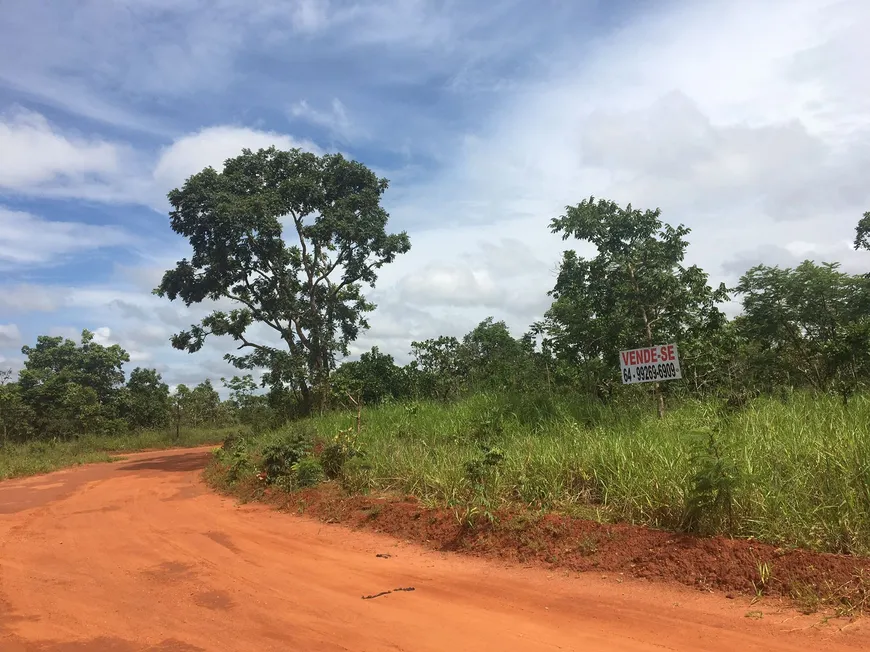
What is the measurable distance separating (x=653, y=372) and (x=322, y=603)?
19.1 ft

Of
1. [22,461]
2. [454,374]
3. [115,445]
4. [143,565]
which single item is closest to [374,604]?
[143,565]

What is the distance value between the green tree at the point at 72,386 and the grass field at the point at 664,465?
22.2 m

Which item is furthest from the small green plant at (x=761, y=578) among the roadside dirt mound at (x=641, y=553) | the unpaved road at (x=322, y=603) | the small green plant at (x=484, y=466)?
the small green plant at (x=484, y=466)

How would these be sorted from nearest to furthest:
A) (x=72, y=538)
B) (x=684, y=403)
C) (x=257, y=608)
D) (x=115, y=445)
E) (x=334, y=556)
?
(x=257, y=608) → (x=334, y=556) → (x=72, y=538) → (x=684, y=403) → (x=115, y=445)

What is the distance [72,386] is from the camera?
2695 cm

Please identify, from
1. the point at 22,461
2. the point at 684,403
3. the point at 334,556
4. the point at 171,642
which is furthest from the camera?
the point at 22,461

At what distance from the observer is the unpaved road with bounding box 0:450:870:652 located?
391 cm

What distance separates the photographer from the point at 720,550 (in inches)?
194

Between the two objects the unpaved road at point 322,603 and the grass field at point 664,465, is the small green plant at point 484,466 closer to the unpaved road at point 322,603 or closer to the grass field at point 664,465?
the grass field at point 664,465

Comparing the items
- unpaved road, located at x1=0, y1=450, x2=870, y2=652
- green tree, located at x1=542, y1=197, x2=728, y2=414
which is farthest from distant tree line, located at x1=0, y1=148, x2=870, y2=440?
unpaved road, located at x1=0, y1=450, x2=870, y2=652

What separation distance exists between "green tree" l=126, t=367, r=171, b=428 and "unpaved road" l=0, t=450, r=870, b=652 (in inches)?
975

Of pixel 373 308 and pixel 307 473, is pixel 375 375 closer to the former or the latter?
pixel 373 308

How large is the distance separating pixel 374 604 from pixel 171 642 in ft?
5.13

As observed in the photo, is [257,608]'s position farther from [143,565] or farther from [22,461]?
[22,461]
